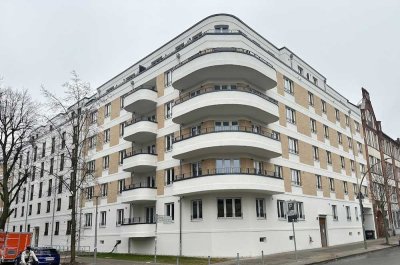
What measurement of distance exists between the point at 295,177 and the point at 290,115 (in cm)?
594

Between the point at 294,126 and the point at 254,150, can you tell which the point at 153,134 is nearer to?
the point at 254,150

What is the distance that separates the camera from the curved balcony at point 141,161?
32.0 meters

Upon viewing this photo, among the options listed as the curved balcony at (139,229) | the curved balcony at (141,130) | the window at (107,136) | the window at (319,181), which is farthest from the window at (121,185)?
the window at (319,181)

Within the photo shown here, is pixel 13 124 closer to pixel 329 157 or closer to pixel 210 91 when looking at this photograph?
pixel 210 91

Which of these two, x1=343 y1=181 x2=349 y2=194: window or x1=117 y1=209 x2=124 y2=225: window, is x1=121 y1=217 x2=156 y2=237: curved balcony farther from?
x1=343 y1=181 x2=349 y2=194: window

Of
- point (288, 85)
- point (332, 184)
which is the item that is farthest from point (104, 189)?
point (332, 184)

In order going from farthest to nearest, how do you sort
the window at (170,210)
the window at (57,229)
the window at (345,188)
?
1. the window at (57,229)
2. the window at (345,188)
3. the window at (170,210)

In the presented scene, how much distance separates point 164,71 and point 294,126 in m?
13.4

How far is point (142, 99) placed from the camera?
3341 centimetres

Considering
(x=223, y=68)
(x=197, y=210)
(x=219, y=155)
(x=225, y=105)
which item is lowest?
(x=197, y=210)

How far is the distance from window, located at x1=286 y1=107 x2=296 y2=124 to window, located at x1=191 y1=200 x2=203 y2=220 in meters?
12.3

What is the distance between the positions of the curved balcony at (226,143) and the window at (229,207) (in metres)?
3.49

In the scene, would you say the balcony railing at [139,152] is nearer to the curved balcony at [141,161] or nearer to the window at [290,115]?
the curved balcony at [141,161]

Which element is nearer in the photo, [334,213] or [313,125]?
[334,213]
